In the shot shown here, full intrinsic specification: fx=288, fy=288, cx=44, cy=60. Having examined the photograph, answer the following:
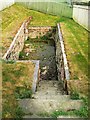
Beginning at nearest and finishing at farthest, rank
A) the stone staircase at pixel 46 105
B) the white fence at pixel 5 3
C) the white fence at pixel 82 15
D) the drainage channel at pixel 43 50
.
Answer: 1. the stone staircase at pixel 46 105
2. the drainage channel at pixel 43 50
3. the white fence at pixel 82 15
4. the white fence at pixel 5 3

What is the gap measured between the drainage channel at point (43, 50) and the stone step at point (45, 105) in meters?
5.12

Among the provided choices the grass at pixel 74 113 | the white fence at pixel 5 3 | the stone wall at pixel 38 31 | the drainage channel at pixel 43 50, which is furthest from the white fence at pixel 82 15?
the grass at pixel 74 113

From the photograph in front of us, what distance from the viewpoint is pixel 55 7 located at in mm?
22891

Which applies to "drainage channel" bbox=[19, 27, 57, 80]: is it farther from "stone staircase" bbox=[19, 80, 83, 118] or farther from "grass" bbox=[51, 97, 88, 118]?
"grass" bbox=[51, 97, 88, 118]

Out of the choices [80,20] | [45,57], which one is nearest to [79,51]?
[45,57]

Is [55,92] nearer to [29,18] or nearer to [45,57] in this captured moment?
[45,57]

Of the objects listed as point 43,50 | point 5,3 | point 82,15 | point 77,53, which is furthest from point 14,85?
point 5,3

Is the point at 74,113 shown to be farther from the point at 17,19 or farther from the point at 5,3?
the point at 5,3

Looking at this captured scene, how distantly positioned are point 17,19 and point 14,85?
1259 centimetres

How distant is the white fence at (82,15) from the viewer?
1609 centimetres

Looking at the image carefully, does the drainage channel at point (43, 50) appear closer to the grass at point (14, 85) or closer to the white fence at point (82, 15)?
the white fence at point (82, 15)

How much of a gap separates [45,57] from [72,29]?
3149mm

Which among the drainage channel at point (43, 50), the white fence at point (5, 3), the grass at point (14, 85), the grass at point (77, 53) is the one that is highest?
the white fence at point (5, 3)

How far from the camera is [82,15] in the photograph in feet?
59.0
